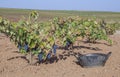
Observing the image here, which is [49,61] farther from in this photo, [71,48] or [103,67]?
[71,48]

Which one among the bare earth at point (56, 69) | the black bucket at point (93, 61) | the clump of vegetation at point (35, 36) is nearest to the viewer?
the bare earth at point (56, 69)

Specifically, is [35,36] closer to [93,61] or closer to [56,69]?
[56,69]

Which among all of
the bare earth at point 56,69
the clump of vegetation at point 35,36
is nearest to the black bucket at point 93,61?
the bare earth at point 56,69

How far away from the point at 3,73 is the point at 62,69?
1.54m

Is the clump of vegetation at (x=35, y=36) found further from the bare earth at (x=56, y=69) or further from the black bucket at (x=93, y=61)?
the black bucket at (x=93, y=61)

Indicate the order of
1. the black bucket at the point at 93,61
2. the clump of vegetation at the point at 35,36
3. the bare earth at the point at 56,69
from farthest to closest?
the black bucket at the point at 93,61 → the clump of vegetation at the point at 35,36 → the bare earth at the point at 56,69

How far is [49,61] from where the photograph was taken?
404 inches

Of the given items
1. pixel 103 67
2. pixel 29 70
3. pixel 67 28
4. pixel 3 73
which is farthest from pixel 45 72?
pixel 67 28

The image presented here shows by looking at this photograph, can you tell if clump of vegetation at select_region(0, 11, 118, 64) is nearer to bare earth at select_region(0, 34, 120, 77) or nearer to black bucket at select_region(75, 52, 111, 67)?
bare earth at select_region(0, 34, 120, 77)

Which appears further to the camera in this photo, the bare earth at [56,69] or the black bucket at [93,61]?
the black bucket at [93,61]

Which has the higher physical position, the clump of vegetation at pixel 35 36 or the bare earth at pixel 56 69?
the clump of vegetation at pixel 35 36

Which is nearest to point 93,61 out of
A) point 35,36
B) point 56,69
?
point 56,69

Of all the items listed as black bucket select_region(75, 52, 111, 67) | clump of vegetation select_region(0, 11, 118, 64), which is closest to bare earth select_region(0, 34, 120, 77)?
black bucket select_region(75, 52, 111, 67)

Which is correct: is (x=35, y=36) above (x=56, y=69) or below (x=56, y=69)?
above
